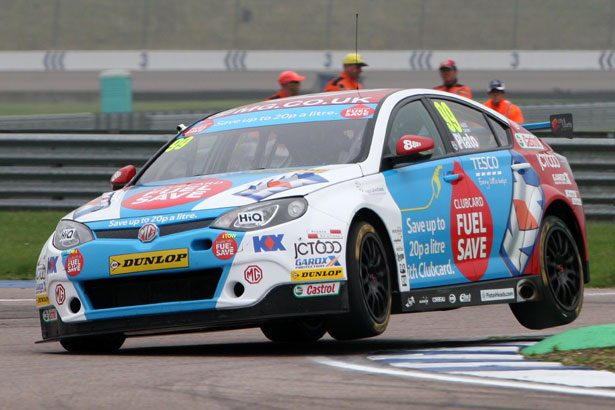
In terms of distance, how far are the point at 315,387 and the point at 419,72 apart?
2154 centimetres

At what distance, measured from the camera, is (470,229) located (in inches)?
303

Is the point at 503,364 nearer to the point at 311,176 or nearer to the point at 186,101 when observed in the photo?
the point at 311,176

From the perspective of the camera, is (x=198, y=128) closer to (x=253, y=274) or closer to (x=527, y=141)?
(x=253, y=274)

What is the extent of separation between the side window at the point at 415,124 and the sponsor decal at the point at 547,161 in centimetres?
100

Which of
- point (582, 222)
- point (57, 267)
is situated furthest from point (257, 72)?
point (57, 267)

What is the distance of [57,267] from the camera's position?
22.7 feet

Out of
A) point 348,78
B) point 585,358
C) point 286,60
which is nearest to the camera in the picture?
point 585,358

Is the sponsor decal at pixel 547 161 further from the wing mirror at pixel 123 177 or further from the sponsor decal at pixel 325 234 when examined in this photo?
the wing mirror at pixel 123 177

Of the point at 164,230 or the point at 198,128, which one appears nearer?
the point at 164,230

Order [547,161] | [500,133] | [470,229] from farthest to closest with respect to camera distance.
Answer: [547,161], [500,133], [470,229]

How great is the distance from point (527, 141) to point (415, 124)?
1206mm

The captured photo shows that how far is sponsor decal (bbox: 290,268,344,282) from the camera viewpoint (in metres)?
6.43

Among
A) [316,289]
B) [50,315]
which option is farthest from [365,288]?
[50,315]
